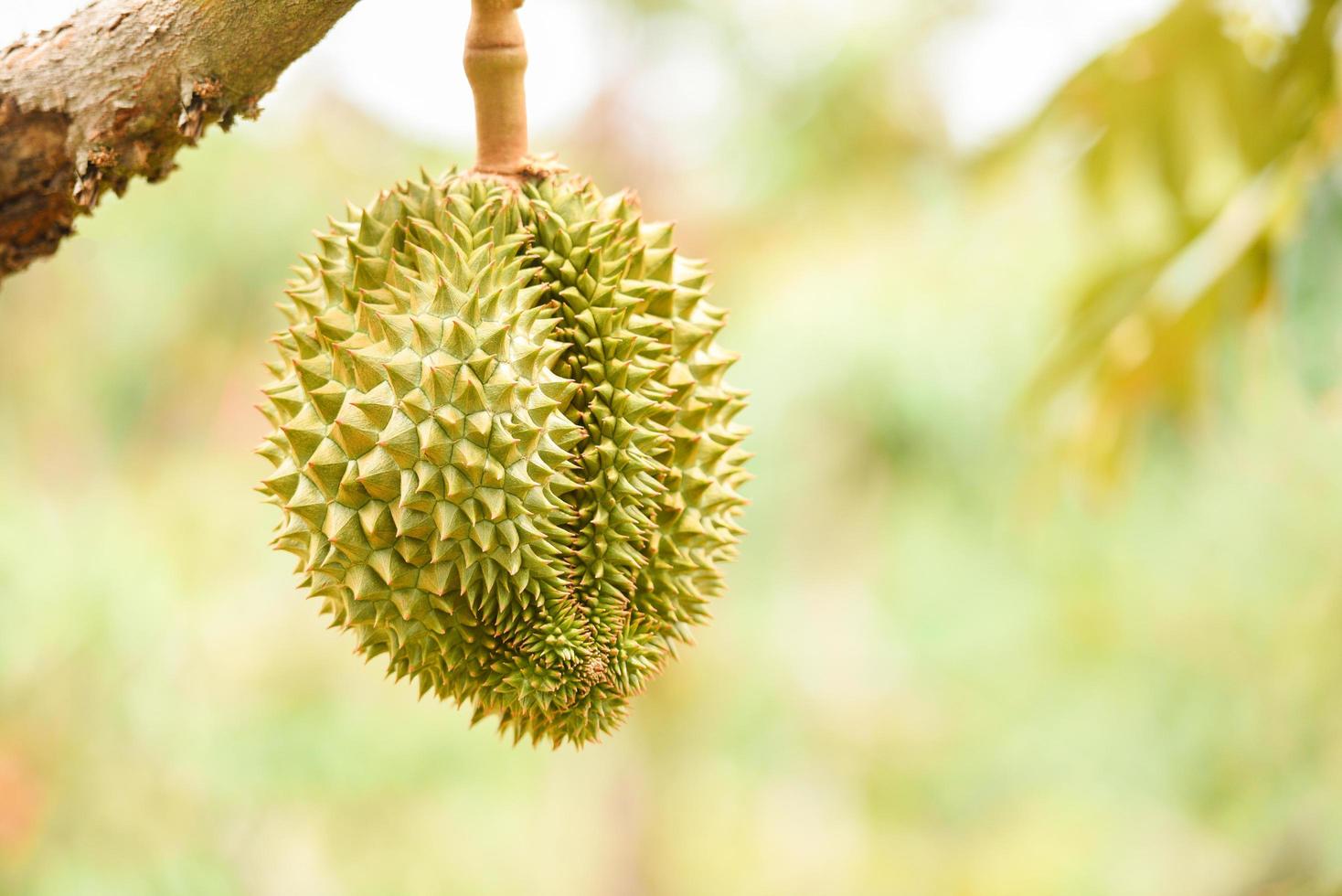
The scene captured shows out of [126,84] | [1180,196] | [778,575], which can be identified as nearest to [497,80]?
[126,84]

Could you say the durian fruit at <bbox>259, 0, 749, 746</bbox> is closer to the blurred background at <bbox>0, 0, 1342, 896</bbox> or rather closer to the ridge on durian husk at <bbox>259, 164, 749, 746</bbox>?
the ridge on durian husk at <bbox>259, 164, 749, 746</bbox>

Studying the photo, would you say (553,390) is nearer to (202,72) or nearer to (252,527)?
(202,72)

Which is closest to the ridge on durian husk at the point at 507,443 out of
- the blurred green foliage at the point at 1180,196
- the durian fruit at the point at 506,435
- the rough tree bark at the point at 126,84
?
the durian fruit at the point at 506,435

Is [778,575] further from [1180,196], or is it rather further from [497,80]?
[497,80]

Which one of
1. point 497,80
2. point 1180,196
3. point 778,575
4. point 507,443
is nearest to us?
point 507,443

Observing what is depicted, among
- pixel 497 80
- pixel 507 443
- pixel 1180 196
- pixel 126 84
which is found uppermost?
pixel 1180 196

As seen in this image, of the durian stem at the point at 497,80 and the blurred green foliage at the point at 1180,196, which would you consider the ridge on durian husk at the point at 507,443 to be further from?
the blurred green foliage at the point at 1180,196

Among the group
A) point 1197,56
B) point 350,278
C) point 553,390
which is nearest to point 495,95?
point 350,278
